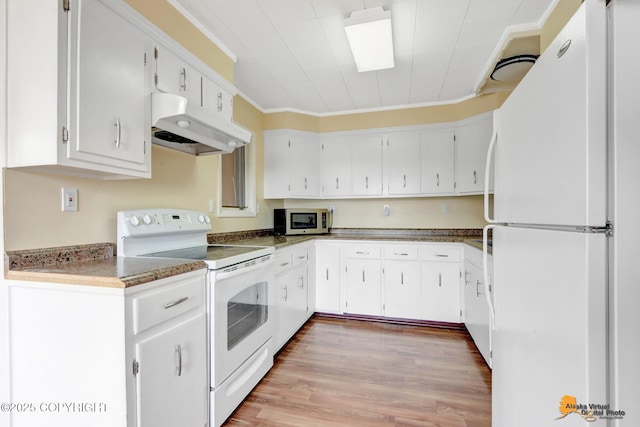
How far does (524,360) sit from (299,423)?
1.23 meters

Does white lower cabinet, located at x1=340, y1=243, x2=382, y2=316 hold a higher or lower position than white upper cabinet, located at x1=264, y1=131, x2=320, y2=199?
lower

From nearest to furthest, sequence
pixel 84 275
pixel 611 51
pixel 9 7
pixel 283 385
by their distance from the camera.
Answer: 1. pixel 611 51
2. pixel 84 275
3. pixel 9 7
4. pixel 283 385

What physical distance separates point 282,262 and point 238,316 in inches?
30.1

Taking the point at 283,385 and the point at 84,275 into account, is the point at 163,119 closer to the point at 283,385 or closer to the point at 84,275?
the point at 84,275

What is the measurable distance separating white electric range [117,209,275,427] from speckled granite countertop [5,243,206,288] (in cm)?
14

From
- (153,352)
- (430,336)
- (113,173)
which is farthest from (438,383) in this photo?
(113,173)

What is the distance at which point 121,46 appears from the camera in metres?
1.37

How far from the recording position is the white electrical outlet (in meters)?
1.38

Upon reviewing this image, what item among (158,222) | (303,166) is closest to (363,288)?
(303,166)

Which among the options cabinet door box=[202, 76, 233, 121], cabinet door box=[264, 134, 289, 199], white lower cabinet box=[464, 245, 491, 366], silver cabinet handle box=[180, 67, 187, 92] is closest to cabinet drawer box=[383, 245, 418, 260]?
white lower cabinet box=[464, 245, 491, 366]

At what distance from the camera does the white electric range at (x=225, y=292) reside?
60.6 inches

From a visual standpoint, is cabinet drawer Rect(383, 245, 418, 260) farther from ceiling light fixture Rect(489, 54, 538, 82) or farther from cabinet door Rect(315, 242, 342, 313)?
ceiling light fixture Rect(489, 54, 538, 82)

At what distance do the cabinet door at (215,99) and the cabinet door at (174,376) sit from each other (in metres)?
1.37

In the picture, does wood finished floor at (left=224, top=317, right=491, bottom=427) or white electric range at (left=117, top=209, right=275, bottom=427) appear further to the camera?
wood finished floor at (left=224, top=317, right=491, bottom=427)
